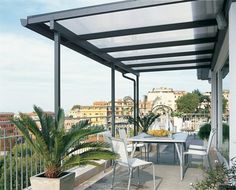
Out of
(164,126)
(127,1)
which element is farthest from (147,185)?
(164,126)

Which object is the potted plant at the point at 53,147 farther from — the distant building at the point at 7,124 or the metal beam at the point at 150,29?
the metal beam at the point at 150,29

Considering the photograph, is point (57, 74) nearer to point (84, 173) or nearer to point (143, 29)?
point (143, 29)

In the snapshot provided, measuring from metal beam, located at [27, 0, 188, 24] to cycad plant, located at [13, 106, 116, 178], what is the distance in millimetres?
1378

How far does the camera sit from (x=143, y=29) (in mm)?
4965

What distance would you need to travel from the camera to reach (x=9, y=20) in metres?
13.8

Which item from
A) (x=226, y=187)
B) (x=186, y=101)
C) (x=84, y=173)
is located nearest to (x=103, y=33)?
(x=84, y=173)

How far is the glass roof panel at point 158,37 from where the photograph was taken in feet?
17.0

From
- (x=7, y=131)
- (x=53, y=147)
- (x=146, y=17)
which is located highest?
(x=146, y=17)

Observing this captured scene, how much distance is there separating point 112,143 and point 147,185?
40.4 inches

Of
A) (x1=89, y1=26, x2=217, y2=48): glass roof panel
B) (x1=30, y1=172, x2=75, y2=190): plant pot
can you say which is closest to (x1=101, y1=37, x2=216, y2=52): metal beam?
(x1=89, y1=26, x2=217, y2=48): glass roof panel

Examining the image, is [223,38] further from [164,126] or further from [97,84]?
[97,84]

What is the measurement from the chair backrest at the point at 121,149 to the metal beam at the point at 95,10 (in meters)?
1.91

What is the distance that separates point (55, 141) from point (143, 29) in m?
2.32

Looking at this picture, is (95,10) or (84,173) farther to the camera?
(84,173)
